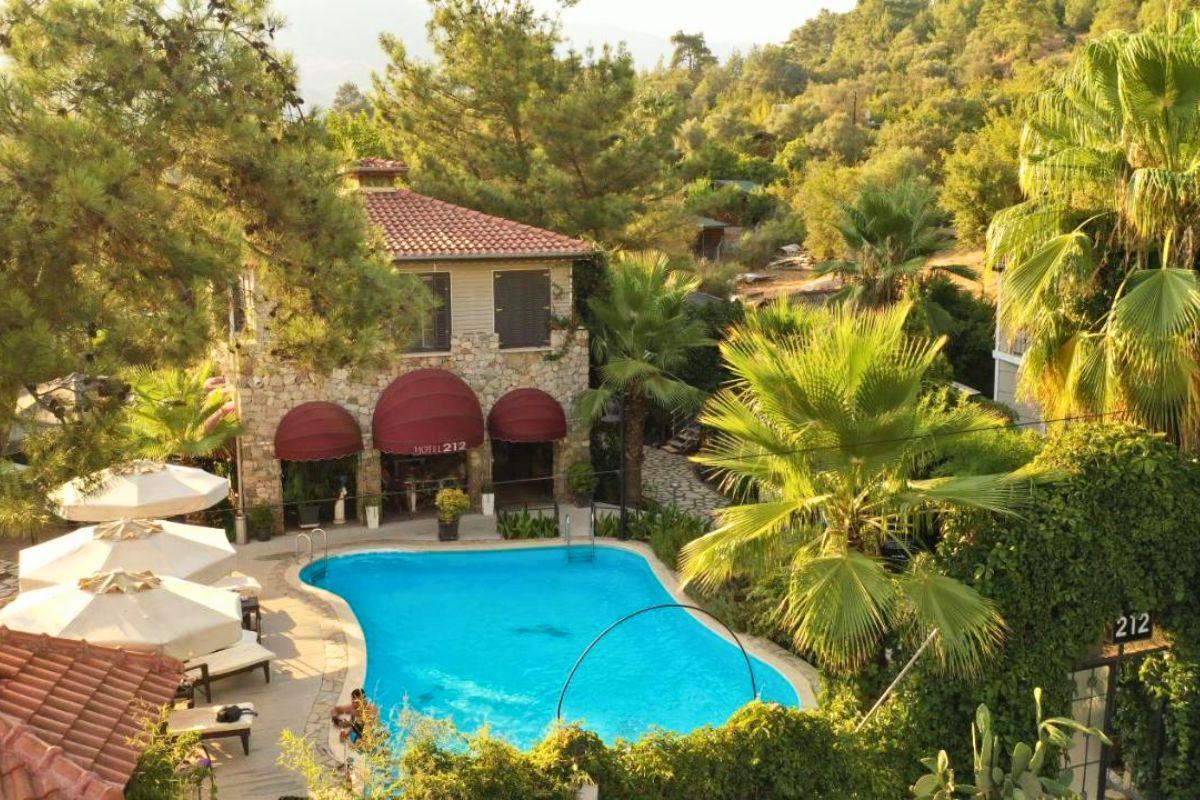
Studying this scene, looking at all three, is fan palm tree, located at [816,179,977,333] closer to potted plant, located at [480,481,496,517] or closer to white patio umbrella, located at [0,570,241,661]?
potted plant, located at [480,481,496,517]

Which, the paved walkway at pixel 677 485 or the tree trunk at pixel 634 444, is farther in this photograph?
the paved walkway at pixel 677 485

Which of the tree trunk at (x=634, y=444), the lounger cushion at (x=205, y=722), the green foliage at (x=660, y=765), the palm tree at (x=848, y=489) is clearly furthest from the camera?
the tree trunk at (x=634, y=444)

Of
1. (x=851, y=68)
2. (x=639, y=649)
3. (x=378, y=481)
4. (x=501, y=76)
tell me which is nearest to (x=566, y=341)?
(x=378, y=481)

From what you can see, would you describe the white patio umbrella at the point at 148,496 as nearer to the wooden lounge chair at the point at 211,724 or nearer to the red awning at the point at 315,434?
the red awning at the point at 315,434

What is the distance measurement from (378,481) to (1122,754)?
17612 mm

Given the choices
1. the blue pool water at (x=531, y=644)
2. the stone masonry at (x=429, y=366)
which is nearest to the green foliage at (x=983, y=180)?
the stone masonry at (x=429, y=366)

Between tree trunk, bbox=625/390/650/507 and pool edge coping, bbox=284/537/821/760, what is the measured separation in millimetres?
2585

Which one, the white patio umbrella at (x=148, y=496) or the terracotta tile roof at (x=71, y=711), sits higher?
the white patio umbrella at (x=148, y=496)

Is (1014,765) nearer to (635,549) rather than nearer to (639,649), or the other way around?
(639,649)

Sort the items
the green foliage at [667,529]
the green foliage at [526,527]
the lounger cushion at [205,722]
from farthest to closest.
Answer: the green foliage at [526,527], the green foliage at [667,529], the lounger cushion at [205,722]

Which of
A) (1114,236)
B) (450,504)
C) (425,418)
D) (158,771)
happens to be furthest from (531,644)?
(1114,236)

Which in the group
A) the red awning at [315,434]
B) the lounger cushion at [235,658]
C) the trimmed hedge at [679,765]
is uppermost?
the red awning at [315,434]

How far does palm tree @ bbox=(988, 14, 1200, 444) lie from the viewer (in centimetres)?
1287

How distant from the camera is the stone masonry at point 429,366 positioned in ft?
85.3
